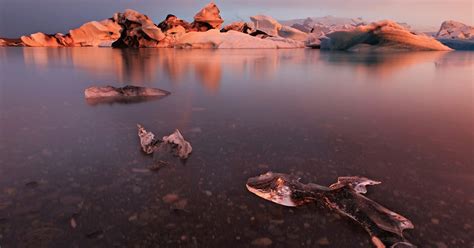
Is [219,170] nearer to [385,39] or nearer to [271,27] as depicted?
[385,39]

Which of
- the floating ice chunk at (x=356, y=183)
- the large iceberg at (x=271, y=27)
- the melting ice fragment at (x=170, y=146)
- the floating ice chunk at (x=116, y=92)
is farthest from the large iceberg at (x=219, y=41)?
the floating ice chunk at (x=356, y=183)

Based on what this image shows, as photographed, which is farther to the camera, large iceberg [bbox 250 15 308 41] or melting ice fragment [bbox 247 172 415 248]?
large iceberg [bbox 250 15 308 41]

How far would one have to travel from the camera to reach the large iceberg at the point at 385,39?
55938 millimetres

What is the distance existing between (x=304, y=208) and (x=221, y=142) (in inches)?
88.7

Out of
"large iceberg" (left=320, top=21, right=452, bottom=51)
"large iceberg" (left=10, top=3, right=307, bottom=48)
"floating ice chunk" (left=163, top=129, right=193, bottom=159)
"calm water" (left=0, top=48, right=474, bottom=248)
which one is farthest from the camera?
"large iceberg" (left=10, top=3, right=307, bottom=48)

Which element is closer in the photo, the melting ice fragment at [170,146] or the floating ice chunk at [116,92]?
the melting ice fragment at [170,146]

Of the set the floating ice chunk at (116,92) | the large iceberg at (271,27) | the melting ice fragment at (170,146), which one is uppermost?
the large iceberg at (271,27)

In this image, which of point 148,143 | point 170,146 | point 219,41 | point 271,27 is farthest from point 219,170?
point 271,27

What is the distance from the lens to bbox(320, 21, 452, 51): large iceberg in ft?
184

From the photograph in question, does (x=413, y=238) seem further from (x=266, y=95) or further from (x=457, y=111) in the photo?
(x=266, y=95)

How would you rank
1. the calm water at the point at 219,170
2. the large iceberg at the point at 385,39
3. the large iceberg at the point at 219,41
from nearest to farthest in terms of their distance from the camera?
the calm water at the point at 219,170 → the large iceberg at the point at 385,39 → the large iceberg at the point at 219,41

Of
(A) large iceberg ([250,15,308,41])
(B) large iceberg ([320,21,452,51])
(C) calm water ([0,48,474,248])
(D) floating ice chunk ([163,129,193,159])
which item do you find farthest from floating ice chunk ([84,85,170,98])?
(A) large iceberg ([250,15,308,41])

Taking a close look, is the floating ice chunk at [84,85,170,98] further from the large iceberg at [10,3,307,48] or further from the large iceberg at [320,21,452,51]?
the large iceberg at [10,3,307,48]

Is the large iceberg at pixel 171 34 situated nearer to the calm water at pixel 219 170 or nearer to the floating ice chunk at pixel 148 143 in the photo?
the calm water at pixel 219 170
